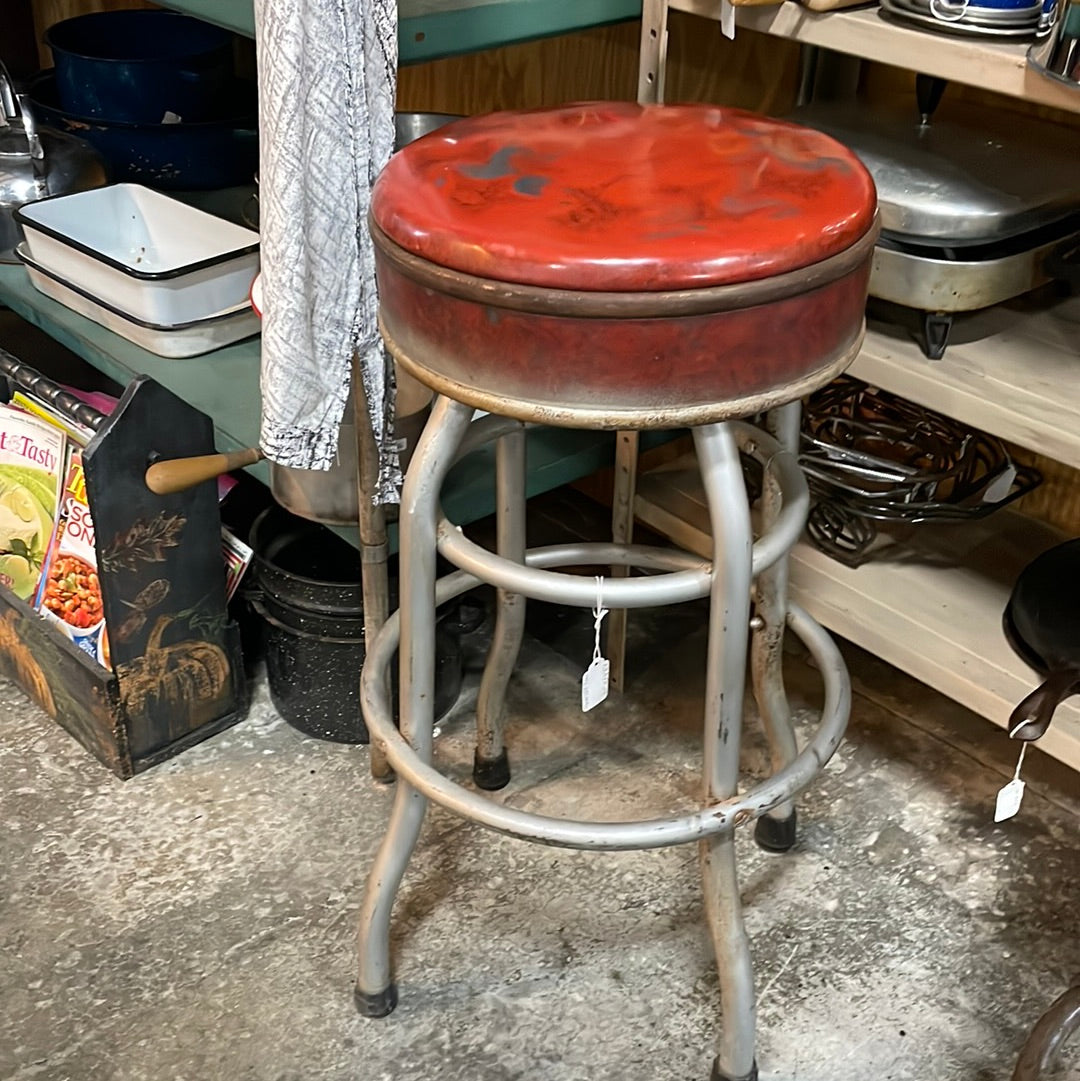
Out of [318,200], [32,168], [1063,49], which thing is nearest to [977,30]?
[1063,49]

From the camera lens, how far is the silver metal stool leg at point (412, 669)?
3.57 feet

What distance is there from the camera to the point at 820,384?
98 centimetres

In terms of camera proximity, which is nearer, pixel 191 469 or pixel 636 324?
pixel 636 324

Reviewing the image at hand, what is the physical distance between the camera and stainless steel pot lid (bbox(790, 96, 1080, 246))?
4.19 ft

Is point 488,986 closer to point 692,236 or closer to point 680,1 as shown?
point 692,236

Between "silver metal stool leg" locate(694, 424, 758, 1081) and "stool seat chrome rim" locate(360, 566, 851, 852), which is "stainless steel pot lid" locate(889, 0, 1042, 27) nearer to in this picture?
"silver metal stool leg" locate(694, 424, 758, 1081)

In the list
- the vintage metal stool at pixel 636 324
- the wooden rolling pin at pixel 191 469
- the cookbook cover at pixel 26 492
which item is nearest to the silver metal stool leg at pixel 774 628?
the vintage metal stool at pixel 636 324

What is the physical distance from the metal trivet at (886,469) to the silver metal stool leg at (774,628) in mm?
176

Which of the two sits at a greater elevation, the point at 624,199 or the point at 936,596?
the point at 624,199

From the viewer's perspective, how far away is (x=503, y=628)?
1.53 m

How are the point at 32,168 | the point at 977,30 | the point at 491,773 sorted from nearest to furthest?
the point at 977,30 < the point at 491,773 < the point at 32,168

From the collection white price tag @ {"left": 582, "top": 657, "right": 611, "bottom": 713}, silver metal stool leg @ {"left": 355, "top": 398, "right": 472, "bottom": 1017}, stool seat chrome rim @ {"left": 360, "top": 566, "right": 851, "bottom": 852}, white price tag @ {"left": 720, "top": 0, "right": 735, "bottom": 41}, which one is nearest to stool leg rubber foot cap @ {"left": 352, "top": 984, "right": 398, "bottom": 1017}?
silver metal stool leg @ {"left": 355, "top": 398, "right": 472, "bottom": 1017}

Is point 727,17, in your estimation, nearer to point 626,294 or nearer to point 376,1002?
point 626,294

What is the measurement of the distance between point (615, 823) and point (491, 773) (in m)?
0.55
